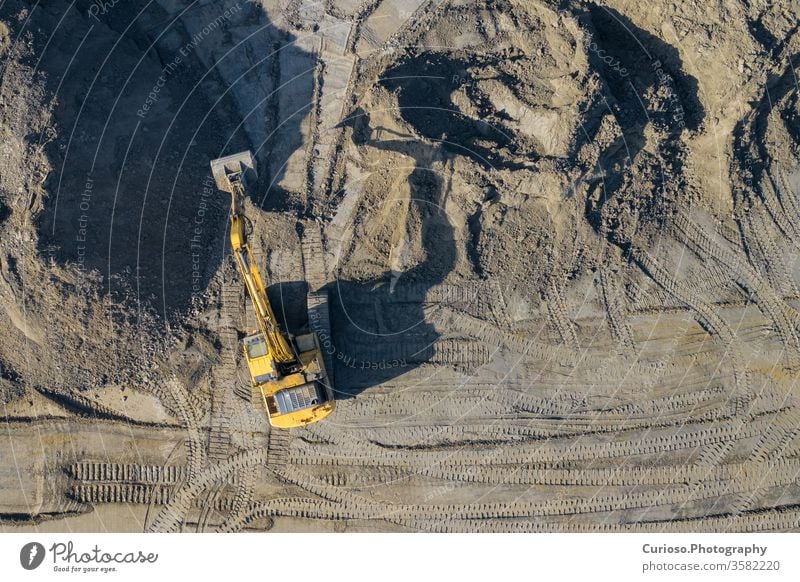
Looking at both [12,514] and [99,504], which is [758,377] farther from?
[12,514]

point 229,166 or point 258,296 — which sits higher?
point 229,166

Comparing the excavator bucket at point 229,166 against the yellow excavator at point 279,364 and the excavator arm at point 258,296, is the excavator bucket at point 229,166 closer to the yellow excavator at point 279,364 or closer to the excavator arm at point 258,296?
the yellow excavator at point 279,364

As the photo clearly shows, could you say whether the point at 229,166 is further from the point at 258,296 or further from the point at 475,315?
the point at 475,315

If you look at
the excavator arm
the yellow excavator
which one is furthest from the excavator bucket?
the excavator arm

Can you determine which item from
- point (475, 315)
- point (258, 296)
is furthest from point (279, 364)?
point (475, 315)

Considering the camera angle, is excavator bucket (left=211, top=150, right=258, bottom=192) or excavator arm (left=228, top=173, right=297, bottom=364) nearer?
excavator arm (left=228, top=173, right=297, bottom=364)

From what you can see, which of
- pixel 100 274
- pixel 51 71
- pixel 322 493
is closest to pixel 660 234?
pixel 322 493

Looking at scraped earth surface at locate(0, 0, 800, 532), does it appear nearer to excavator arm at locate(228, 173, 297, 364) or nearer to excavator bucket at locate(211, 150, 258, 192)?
excavator bucket at locate(211, 150, 258, 192)
